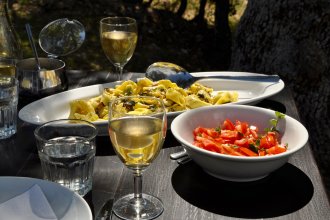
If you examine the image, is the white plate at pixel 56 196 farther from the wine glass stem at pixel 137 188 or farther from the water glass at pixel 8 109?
the water glass at pixel 8 109

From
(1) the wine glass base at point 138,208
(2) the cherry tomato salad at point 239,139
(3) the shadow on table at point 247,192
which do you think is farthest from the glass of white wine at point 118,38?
(1) the wine glass base at point 138,208

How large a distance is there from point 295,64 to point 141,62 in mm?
1872

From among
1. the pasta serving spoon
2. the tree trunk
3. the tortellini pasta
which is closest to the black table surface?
the tortellini pasta

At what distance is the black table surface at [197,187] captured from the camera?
1288 mm

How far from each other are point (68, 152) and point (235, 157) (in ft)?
1.33

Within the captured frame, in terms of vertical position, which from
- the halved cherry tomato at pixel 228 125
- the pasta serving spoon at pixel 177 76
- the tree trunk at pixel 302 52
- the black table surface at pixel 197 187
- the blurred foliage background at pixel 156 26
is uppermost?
the halved cherry tomato at pixel 228 125

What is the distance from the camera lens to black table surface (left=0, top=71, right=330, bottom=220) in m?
1.29

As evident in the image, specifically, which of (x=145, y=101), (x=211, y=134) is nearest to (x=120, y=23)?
(x=211, y=134)

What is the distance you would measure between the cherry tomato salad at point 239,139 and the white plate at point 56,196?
395 millimetres

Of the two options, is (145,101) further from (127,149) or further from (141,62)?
(141,62)

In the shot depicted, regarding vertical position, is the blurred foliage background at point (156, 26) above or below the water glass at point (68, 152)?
below

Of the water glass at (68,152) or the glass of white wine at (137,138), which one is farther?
the water glass at (68,152)

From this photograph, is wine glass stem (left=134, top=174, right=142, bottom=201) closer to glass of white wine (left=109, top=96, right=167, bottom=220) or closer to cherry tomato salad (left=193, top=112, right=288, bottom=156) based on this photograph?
glass of white wine (left=109, top=96, right=167, bottom=220)

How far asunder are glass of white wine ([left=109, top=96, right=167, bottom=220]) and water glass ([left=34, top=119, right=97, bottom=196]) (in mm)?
116
